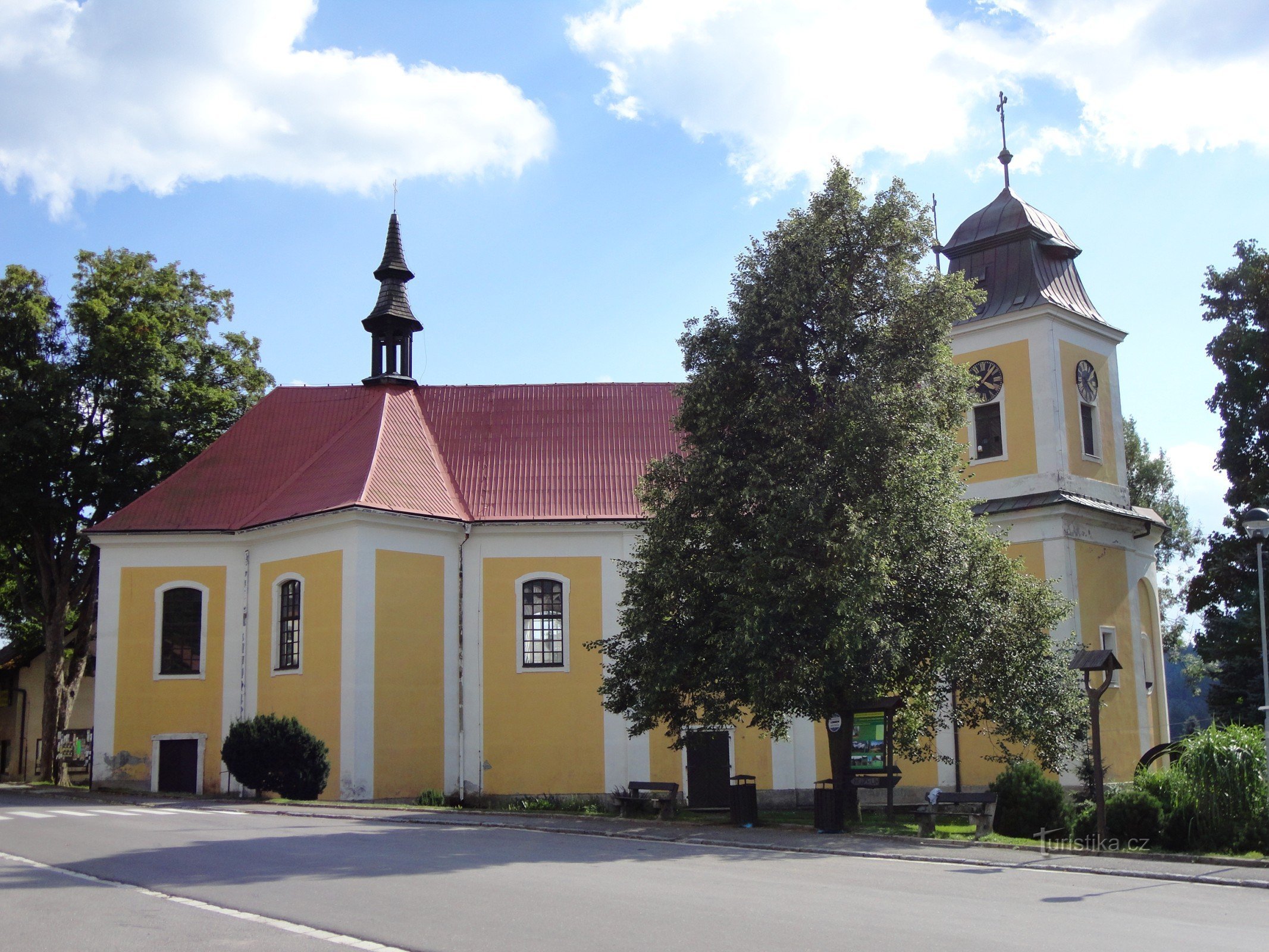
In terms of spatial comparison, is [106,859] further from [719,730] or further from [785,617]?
[719,730]

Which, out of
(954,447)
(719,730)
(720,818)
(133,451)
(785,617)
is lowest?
(720,818)

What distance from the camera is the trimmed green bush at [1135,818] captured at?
16.0m

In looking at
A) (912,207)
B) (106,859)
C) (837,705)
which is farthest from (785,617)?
(106,859)

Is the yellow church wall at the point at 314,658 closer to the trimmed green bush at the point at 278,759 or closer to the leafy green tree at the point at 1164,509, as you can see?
the trimmed green bush at the point at 278,759

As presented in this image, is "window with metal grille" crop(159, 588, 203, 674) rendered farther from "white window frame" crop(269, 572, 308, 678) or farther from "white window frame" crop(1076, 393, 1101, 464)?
"white window frame" crop(1076, 393, 1101, 464)

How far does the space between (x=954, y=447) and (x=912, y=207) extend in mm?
4364

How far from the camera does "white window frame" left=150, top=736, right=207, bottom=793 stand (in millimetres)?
29203

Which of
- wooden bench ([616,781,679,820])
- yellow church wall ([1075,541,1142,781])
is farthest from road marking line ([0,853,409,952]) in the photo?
yellow church wall ([1075,541,1142,781])

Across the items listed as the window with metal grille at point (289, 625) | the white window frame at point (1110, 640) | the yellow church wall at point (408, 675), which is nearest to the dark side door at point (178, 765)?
the window with metal grille at point (289, 625)

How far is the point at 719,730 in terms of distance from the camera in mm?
22578

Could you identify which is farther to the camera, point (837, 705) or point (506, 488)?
point (506, 488)

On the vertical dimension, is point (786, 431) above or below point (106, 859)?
above

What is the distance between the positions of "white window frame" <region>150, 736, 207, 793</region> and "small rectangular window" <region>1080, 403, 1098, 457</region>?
913 inches

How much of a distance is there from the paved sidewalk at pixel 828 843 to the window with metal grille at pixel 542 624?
6591 mm
